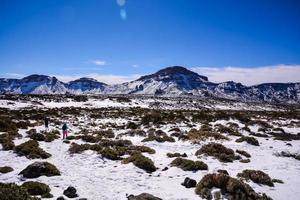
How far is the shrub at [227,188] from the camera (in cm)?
1016

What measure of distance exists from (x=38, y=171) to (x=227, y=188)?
26.7ft

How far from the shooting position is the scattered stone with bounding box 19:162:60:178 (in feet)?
42.5

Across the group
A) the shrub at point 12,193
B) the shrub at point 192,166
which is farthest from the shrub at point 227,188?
the shrub at point 12,193

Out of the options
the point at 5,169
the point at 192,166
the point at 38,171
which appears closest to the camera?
the point at 38,171

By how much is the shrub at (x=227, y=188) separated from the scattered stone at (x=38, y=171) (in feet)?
21.6

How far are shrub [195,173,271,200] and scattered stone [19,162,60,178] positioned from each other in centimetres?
658

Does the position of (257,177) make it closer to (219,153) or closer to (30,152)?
(219,153)

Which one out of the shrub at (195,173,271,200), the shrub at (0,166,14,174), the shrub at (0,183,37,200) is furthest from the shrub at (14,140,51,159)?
the shrub at (195,173,271,200)

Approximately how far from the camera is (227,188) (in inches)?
415

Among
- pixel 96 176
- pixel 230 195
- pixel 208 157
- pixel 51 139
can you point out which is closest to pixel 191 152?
pixel 208 157

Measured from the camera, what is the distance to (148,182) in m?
12.8

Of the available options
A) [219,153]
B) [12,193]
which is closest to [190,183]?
[219,153]

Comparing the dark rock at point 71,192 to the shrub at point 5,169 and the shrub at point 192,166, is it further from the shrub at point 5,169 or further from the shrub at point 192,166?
the shrub at point 192,166

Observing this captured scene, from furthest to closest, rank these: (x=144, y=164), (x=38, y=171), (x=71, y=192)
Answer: (x=144, y=164) < (x=38, y=171) < (x=71, y=192)
